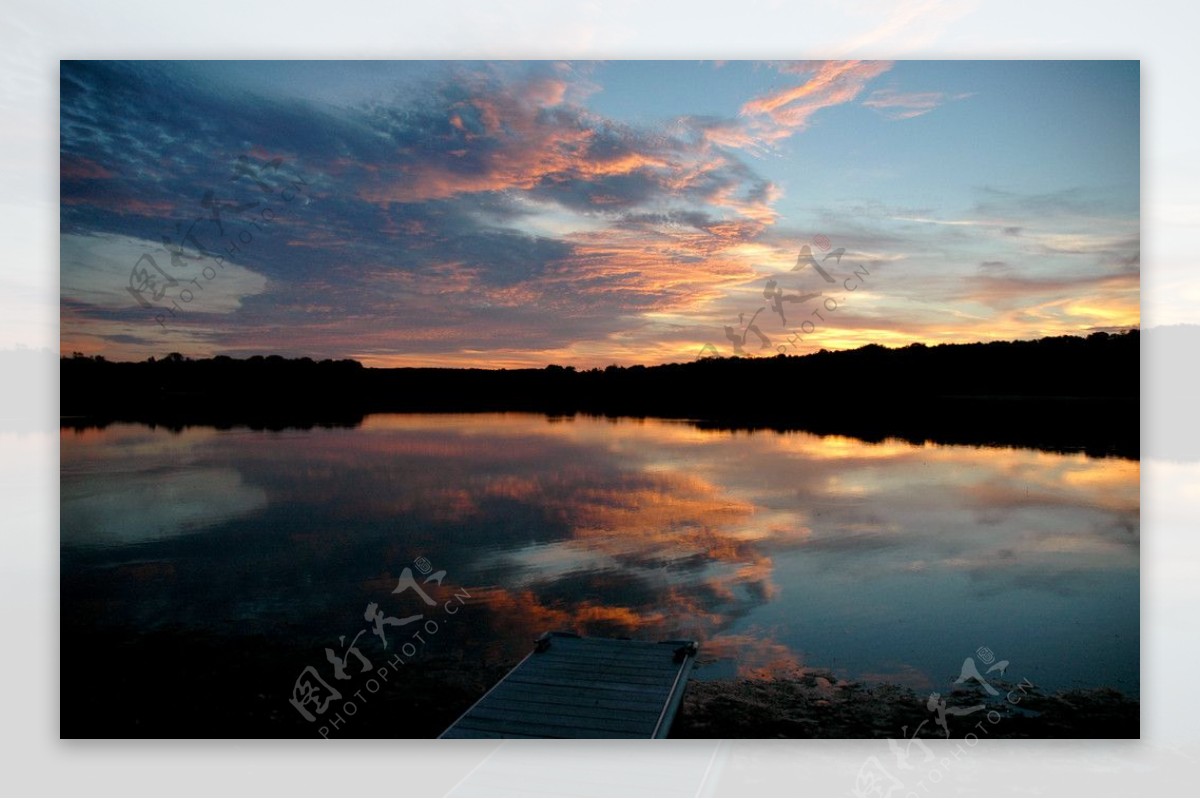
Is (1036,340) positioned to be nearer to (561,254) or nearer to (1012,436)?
(1012,436)

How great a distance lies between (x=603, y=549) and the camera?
382 cm

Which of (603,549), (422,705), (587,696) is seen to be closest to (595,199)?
(603,549)

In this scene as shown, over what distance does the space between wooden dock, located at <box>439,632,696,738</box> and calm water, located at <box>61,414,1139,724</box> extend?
1.12 ft

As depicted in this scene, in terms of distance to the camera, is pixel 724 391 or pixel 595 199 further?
pixel 724 391

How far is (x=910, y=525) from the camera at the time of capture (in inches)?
145

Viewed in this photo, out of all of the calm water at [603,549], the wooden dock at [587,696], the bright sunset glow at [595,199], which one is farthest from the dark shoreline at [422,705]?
the bright sunset glow at [595,199]

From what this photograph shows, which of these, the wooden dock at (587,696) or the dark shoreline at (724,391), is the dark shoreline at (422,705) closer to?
the wooden dock at (587,696)

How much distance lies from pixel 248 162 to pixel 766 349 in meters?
2.75

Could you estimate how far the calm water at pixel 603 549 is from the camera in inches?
128

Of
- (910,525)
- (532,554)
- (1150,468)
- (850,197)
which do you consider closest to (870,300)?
(850,197)

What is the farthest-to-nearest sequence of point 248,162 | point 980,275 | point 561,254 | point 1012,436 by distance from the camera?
point 1012,436 < point 561,254 < point 980,275 < point 248,162

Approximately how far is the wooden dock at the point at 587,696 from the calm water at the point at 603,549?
1.12 ft

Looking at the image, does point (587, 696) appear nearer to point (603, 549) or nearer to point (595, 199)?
point (603, 549)

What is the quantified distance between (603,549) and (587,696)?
36.6 inches
